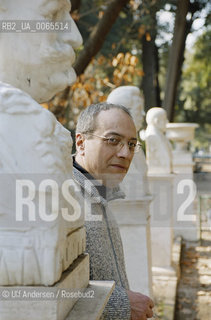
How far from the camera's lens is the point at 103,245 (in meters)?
1.96

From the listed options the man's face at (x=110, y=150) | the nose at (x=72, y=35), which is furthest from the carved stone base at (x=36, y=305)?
the man's face at (x=110, y=150)

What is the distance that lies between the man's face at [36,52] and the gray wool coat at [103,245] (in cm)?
63

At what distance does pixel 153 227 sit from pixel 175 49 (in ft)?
23.7

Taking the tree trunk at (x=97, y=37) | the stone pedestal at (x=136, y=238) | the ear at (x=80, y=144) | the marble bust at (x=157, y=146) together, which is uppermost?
the tree trunk at (x=97, y=37)

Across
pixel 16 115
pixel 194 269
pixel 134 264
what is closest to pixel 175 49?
pixel 194 269

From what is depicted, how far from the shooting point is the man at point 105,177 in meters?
1.90

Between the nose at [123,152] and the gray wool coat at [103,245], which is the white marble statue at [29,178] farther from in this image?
the nose at [123,152]

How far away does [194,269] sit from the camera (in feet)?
25.4

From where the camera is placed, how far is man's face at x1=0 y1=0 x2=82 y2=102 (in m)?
1.38

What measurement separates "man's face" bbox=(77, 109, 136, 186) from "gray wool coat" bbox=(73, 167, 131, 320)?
0.23 feet

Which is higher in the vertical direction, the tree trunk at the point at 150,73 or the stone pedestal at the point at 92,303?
the tree trunk at the point at 150,73

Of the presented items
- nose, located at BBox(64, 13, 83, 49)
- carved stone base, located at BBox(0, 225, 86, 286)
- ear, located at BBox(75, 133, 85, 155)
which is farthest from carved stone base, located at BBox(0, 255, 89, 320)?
ear, located at BBox(75, 133, 85, 155)

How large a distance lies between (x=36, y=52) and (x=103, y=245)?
0.92 m

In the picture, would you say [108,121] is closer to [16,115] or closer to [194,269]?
[16,115]
